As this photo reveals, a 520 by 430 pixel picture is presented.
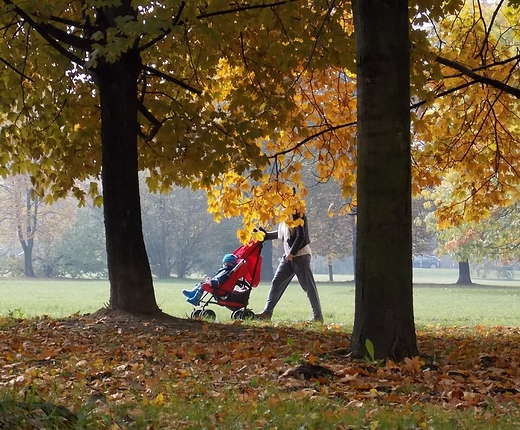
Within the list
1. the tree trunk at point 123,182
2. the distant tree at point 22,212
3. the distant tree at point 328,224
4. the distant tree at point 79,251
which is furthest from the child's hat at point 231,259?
the distant tree at point 79,251

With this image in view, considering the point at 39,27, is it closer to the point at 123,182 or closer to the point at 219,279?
Result: the point at 123,182

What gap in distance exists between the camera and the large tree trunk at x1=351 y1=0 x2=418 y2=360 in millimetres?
6176

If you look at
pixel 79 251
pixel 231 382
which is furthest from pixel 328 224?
pixel 231 382

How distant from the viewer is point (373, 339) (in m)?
6.41

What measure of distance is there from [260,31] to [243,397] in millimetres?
6107

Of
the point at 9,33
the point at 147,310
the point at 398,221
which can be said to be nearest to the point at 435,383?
the point at 398,221

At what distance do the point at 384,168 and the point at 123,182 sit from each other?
3.89 metres

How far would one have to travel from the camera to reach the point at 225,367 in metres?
6.14

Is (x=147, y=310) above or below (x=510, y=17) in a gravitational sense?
below

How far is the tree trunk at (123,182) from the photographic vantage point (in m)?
9.09

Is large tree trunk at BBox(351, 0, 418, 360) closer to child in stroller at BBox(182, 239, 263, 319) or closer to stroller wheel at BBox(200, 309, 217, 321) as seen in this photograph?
stroller wheel at BBox(200, 309, 217, 321)

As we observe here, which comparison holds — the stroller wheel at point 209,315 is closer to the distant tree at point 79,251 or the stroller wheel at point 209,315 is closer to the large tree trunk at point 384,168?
the large tree trunk at point 384,168

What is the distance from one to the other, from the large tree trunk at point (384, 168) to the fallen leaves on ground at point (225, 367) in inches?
20.6

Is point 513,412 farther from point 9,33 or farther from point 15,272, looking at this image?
point 15,272
